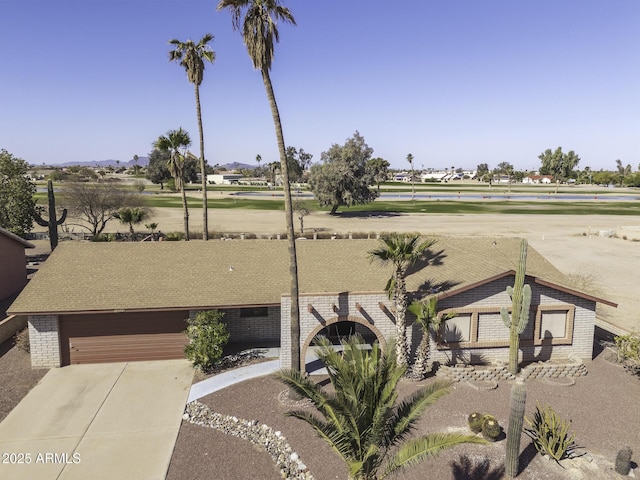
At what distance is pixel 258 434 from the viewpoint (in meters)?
13.2

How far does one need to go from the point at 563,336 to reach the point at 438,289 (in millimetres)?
5689

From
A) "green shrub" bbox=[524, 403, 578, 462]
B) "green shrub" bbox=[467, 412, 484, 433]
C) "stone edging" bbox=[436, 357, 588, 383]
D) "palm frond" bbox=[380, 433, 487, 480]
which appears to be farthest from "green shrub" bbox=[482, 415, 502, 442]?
"palm frond" bbox=[380, 433, 487, 480]

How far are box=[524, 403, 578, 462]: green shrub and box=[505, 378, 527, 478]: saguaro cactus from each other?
1459 millimetres

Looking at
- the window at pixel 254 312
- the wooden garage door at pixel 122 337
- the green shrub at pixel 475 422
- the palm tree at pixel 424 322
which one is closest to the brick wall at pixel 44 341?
the wooden garage door at pixel 122 337

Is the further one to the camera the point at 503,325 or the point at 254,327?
the point at 254,327

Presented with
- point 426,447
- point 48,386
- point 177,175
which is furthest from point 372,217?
point 426,447

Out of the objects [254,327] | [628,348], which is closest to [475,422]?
[628,348]

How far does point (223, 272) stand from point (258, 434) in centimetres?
827

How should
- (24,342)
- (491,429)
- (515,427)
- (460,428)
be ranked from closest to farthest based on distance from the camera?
(515,427)
(491,429)
(460,428)
(24,342)

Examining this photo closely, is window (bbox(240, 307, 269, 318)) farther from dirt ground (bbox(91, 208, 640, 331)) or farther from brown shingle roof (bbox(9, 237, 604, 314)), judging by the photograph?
dirt ground (bbox(91, 208, 640, 331))

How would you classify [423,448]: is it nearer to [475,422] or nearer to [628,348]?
[475,422]

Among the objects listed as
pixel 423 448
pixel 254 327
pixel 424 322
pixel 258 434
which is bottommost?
pixel 258 434

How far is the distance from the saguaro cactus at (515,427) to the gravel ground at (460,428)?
1.25 ft

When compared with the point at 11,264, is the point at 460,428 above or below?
below
